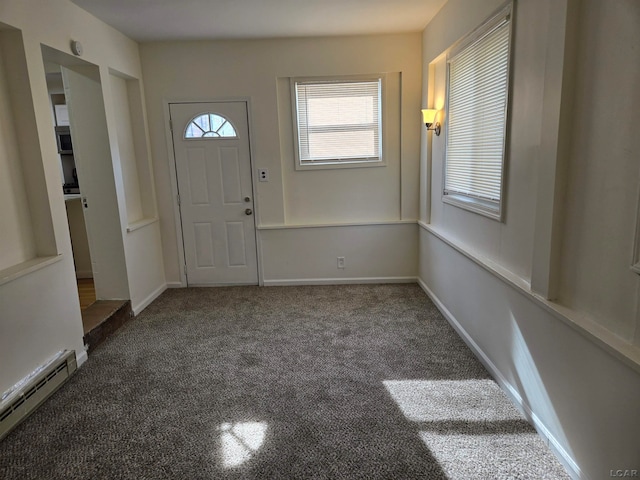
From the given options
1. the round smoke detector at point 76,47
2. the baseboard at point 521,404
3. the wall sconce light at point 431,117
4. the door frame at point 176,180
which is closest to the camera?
the baseboard at point 521,404

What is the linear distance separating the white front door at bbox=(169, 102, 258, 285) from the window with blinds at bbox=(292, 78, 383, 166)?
627 millimetres

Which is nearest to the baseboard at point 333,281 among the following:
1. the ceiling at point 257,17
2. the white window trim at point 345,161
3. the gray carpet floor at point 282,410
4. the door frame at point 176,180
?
the door frame at point 176,180

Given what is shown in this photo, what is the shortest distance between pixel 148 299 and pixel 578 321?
12.6 feet

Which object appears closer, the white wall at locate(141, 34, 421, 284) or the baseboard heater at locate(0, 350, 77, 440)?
the baseboard heater at locate(0, 350, 77, 440)

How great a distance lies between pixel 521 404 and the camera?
2205 mm

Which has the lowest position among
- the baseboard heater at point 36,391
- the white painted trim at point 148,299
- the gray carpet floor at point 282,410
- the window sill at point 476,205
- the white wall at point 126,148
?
the gray carpet floor at point 282,410

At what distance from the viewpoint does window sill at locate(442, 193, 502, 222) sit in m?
2.54

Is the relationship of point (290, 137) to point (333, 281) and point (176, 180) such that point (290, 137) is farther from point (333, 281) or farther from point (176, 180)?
point (333, 281)

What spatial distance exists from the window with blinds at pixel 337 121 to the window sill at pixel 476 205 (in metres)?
1.24

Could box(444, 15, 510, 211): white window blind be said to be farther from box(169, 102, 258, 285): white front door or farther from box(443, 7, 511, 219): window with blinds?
box(169, 102, 258, 285): white front door

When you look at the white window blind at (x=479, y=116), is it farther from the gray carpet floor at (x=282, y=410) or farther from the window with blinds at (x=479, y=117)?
the gray carpet floor at (x=282, y=410)

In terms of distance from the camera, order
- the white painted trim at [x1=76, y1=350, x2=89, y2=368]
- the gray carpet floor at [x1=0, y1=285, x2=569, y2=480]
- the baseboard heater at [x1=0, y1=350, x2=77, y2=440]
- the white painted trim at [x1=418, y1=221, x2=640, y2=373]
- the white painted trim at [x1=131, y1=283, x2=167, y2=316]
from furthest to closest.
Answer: the white painted trim at [x1=131, y1=283, x2=167, y2=316]
the white painted trim at [x1=76, y1=350, x2=89, y2=368]
the baseboard heater at [x1=0, y1=350, x2=77, y2=440]
the gray carpet floor at [x1=0, y1=285, x2=569, y2=480]
the white painted trim at [x1=418, y1=221, x2=640, y2=373]

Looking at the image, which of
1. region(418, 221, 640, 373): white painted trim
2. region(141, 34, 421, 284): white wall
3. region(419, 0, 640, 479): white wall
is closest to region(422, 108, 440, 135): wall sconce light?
region(141, 34, 421, 284): white wall

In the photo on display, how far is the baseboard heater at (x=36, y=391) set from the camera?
2164 millimetres
